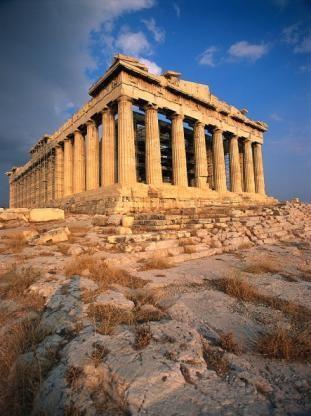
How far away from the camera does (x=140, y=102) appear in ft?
60.5

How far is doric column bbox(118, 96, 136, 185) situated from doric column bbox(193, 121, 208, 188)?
7.13 m

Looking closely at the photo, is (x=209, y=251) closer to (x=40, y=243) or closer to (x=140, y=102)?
(x=40, y=243)

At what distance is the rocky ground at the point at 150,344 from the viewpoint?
1.85 metres

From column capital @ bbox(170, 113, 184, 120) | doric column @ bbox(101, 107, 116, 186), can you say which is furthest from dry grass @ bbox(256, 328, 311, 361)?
column capital @ bbox(170, 113, 184, 120)

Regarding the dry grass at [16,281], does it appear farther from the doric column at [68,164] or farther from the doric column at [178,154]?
the doric column at [68,164]

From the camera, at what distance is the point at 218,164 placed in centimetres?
2405

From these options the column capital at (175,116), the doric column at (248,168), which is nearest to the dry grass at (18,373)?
the column capital at (175,116)

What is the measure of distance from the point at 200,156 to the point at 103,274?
1906cm

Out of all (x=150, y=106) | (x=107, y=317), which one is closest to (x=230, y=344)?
(x=107, y=317)

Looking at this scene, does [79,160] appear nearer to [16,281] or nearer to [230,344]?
[16,281]

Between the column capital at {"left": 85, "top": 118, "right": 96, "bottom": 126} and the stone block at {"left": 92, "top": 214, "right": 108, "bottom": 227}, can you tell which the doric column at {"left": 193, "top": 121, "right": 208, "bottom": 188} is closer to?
the column capital at {"left": 85, "top": 118, "right": 96, "bottom": 126}

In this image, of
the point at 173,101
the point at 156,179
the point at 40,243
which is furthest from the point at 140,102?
the point at 40,243

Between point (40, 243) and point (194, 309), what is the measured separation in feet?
19.4

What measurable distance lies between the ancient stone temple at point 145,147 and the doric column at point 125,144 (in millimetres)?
65
